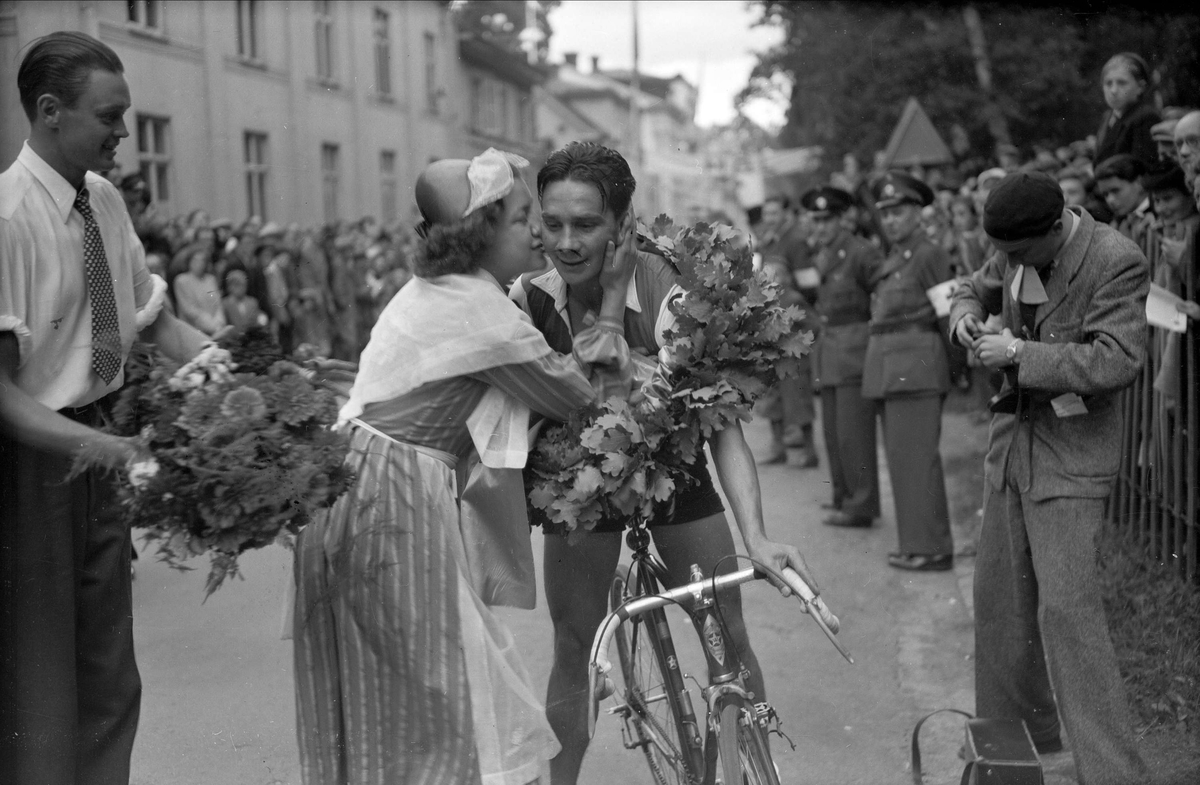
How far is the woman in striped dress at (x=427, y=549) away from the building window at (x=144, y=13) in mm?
13147

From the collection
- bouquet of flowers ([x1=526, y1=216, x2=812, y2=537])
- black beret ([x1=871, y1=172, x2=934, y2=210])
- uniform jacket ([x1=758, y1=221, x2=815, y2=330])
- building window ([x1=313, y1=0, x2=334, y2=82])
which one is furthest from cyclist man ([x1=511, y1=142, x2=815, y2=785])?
building window ([x1=313, y1=0, x2=334, y2=82])

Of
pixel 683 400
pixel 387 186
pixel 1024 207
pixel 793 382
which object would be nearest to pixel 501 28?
pixel 387 186

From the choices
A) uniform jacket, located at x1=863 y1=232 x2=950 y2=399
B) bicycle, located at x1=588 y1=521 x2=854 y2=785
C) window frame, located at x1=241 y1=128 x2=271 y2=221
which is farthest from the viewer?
window frame, located at x1=241 y1=128 x2=271 y2=221

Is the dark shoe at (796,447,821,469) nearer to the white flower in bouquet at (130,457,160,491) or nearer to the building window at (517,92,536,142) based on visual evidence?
the white flower in bouquet at (130,457,160,491)

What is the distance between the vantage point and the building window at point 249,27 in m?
19.0

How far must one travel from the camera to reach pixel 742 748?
303 cm

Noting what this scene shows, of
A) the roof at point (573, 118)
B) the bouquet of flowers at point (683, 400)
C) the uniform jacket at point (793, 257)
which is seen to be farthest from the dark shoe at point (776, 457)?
the roof at point (573, 118)

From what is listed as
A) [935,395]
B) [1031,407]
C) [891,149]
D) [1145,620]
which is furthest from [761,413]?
[1031,407]

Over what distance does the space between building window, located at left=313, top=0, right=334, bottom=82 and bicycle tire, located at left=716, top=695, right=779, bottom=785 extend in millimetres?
17568

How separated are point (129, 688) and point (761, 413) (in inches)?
369

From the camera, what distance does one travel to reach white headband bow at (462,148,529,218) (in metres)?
3.18

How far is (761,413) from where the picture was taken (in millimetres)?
12453

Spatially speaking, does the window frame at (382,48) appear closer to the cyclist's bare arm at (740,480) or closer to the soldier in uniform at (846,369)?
the soldier in uniform at (846,369)

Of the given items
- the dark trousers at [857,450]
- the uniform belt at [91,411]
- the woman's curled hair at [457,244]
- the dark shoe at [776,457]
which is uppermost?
Answer: the woman's curled hair at [457,244]
